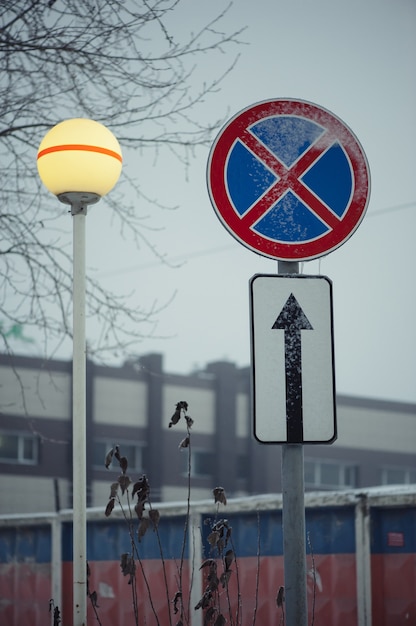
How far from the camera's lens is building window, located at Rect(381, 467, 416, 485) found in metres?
55.5

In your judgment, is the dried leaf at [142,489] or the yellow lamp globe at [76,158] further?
the dried leaf at [142,489]

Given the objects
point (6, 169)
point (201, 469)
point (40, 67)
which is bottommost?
point (201, 469)

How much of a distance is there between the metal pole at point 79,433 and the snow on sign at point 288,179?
1457mm

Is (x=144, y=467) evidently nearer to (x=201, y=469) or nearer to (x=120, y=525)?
(x=201, y=469)

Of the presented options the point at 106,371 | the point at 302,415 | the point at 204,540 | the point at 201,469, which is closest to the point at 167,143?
the point at 204,540

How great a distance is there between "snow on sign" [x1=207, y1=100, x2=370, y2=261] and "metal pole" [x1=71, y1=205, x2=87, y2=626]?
146 cm

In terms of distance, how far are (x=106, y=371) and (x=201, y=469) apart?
24.0 ft

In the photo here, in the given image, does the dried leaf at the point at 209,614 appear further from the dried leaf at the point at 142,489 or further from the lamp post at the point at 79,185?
the lamp post at the point at 79,185

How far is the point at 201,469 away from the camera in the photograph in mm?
50500

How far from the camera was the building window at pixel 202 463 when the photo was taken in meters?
50.0

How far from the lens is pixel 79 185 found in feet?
15.6

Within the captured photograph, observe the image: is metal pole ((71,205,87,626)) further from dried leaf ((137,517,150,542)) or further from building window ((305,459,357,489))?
building window ((305,459,357,489))

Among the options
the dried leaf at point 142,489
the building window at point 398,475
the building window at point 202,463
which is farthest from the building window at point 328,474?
the dried leaf at point 142,489

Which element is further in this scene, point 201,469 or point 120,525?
point 201,469
